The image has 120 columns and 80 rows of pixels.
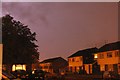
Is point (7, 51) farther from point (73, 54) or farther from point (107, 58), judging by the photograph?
point (73, 54)

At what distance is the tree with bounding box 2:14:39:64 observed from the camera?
1658 inches

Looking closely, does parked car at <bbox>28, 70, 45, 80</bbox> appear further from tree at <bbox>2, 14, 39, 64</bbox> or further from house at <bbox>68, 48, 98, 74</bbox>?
house at <bbox>68, 48, 98, 74</bbox>

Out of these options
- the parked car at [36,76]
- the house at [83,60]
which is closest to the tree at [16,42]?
the parked car at [36,76]

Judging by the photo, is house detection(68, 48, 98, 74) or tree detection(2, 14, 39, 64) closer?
tree detection(2, 14, 39, 64)

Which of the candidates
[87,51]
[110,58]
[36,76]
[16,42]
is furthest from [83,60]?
[36,76]

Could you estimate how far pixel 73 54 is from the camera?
89.9 meters

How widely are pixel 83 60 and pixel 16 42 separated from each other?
125 ft

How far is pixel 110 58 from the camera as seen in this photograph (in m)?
65.1

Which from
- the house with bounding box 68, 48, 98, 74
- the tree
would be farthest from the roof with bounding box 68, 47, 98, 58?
the tree

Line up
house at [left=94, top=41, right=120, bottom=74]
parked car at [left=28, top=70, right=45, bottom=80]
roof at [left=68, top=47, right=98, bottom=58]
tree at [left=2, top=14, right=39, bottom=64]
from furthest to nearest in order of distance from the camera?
roof at [left=68, top=47, right=98, bottom=58]
house at [left=94, top=41, right=120, bottom=74]
tree at [left=2, top=14, right=39, bottom=64]
parked car at [left=28, top=70, right=45, bottom=80]

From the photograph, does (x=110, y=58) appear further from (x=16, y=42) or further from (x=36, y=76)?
(x=36, y=76)

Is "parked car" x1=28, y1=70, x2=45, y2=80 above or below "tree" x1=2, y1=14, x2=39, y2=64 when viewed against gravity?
below

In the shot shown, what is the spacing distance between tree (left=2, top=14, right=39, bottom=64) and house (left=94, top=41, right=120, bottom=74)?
2009 centimetres

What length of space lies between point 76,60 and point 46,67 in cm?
2806
